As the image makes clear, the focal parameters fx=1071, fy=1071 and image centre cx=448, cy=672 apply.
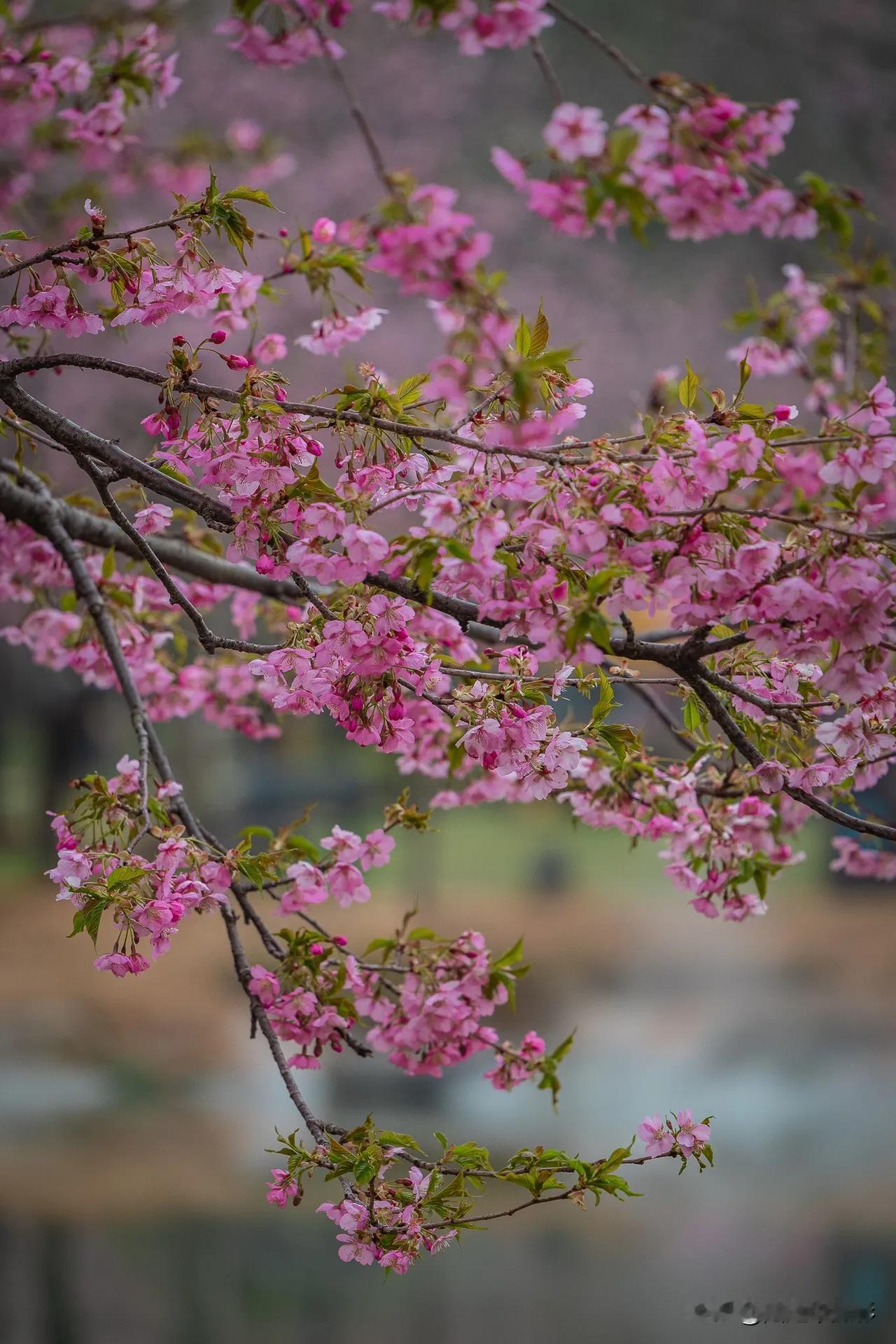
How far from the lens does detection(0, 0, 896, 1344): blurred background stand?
2.14 meters

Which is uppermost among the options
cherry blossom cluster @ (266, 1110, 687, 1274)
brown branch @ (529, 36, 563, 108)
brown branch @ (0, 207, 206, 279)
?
brown branch @ (529, 36, 563, 108)

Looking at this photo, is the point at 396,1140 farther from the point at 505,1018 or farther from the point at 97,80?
the point at 505,1018

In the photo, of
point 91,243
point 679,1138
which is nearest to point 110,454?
point 91,243

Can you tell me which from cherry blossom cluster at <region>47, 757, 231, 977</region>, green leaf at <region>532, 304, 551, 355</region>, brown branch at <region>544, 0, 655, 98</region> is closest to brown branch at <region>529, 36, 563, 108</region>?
brown branch at <region>544, 0, 655, 98</region>

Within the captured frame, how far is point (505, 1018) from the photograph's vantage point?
267 centimetres

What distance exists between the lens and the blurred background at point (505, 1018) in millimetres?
2141

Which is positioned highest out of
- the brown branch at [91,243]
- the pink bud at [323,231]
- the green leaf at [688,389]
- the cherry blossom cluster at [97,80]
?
the cherry blossom cluster at [97,80]

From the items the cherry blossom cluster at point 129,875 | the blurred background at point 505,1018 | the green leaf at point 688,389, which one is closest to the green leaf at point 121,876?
the cherry blossom cluster at point 129,875

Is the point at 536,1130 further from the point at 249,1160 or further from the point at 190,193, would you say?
the point at 190,193

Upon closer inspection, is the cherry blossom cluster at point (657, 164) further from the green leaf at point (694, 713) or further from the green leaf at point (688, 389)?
the green leaf at point (694, 713)

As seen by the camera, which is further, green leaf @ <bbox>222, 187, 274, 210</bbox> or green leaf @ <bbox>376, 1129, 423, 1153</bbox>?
green leaf @ <bbox>376, 1129, 423, 1153</bbox>

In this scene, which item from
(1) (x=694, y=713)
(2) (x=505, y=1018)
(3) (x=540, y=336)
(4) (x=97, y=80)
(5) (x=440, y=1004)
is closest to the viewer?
(3) (x=540, y=336)

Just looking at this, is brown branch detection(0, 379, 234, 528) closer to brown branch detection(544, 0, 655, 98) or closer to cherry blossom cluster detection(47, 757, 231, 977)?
cherry blossom cluster detection(47, 757, 231, 977)

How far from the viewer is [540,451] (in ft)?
1.97
